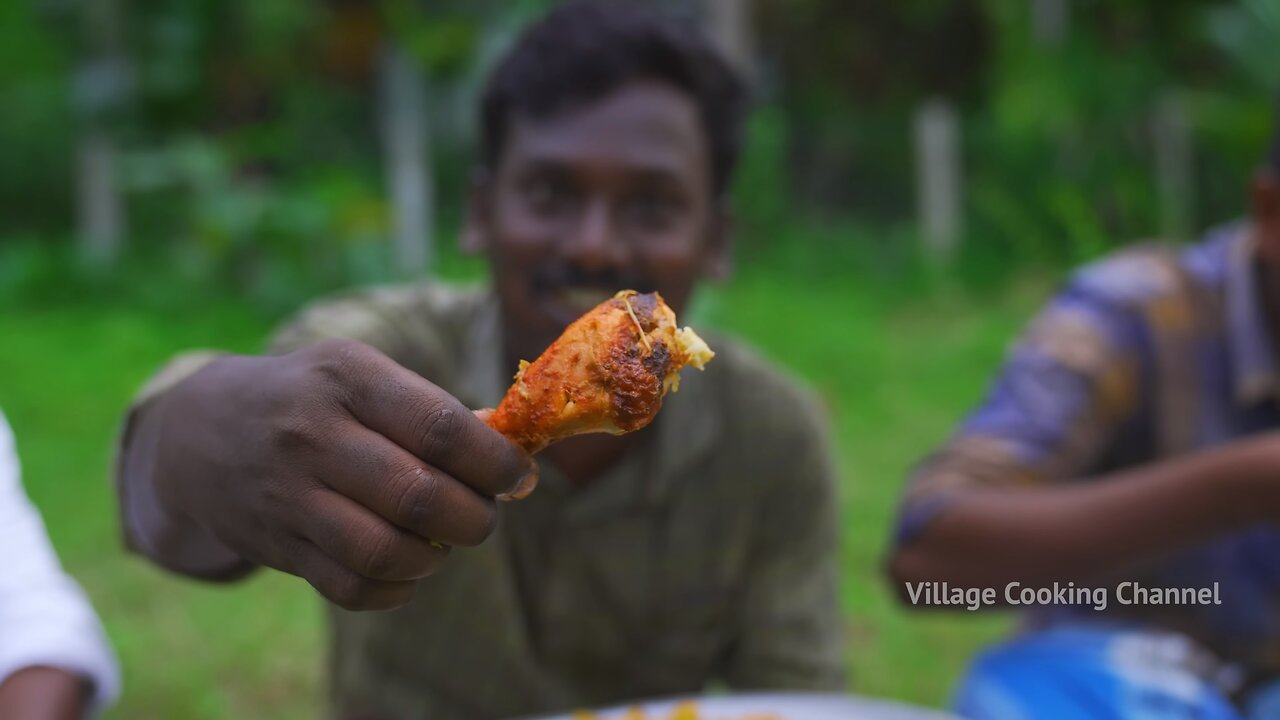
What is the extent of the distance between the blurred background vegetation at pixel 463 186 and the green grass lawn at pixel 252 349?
0.02 meters

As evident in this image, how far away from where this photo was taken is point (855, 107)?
11.1m

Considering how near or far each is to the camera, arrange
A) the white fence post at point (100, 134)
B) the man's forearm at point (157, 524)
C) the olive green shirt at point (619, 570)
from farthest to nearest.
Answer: the white fence post at point (100, 134), the olive green shirt at point (619, 570), the man's forearm at point (157, 524)

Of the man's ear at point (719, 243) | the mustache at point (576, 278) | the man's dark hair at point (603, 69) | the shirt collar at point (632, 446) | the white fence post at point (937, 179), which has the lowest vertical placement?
the shirt collar at point (632, 446)

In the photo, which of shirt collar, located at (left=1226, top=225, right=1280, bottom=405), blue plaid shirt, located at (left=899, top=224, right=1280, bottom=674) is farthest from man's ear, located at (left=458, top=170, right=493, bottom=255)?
shirt collar, located at (left=1226, top=225, right=1280, bottom=405)

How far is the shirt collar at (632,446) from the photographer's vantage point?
6.09 ft

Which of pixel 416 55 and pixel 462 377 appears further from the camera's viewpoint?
pixel 416 55

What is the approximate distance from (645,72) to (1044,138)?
7.41 metres

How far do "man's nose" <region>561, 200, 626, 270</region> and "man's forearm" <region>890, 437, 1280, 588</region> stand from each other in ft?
2.32

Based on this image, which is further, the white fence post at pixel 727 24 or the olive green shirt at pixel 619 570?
the white fence post at pixel 727 24

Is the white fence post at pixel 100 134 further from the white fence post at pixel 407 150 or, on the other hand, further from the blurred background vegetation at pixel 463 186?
the white fence post at pixel 407 150

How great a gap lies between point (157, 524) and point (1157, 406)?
5.26ft

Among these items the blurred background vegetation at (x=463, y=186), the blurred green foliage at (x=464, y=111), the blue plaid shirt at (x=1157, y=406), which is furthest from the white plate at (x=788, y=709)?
the blurred green foliage at (x=464, y=111)

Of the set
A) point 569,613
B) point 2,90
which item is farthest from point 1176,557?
point 2,90

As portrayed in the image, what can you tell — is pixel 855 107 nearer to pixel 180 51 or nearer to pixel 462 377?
pixel 180 51
